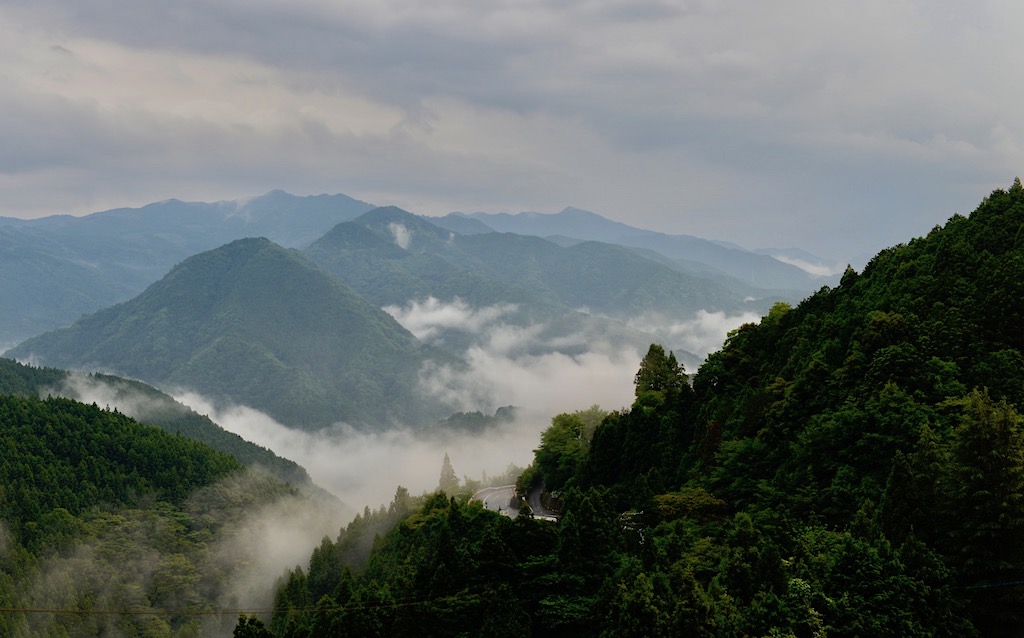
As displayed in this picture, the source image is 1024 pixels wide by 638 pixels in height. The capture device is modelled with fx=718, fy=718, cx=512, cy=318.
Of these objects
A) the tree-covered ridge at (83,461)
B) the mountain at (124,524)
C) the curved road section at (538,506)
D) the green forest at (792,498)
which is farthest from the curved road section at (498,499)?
the tree-covered ridge at (83,461)

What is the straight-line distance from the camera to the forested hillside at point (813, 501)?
25.5 metres

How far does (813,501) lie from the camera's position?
115 ft

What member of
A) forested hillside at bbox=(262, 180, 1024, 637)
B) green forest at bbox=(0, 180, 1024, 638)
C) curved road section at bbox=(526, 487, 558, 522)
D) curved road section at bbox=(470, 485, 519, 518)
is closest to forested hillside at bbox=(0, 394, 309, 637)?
green forest at bbox=(0, 180, 1024, 638)

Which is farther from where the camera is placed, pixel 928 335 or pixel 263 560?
pixel 263 560

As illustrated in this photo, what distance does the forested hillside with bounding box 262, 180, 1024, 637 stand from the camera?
25.5 metres

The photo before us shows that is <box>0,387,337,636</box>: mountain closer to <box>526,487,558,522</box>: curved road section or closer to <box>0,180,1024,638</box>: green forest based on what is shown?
<box>0,180,1024,638</box>: green forest

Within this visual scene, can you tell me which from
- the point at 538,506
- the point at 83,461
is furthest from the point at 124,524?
the point at 538,506

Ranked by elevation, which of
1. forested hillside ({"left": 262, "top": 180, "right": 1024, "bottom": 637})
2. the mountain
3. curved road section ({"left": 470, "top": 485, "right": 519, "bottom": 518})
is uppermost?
forested hillside ({"left": 262, "top": 180, "right": 1024, "bottom": 637})

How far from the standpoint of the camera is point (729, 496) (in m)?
42.4

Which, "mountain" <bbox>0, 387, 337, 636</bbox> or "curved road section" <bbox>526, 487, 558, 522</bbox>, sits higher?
"curved road section" <bbox>526, 487, 558, 522</bbox>

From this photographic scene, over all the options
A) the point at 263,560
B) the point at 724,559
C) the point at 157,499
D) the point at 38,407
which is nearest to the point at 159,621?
the point at 263,560

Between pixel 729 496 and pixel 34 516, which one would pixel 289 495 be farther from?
pixel 729 496

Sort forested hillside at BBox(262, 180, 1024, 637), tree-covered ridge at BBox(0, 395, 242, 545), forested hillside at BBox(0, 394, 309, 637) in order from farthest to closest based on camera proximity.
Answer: tree-covered ridge at BBox(0, 395, 242, 545)
forested hillside at BBox(0, 394, 309, 637)
forested hillside at BBox(262, 180, 1024, 637)

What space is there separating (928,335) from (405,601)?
105 ft
